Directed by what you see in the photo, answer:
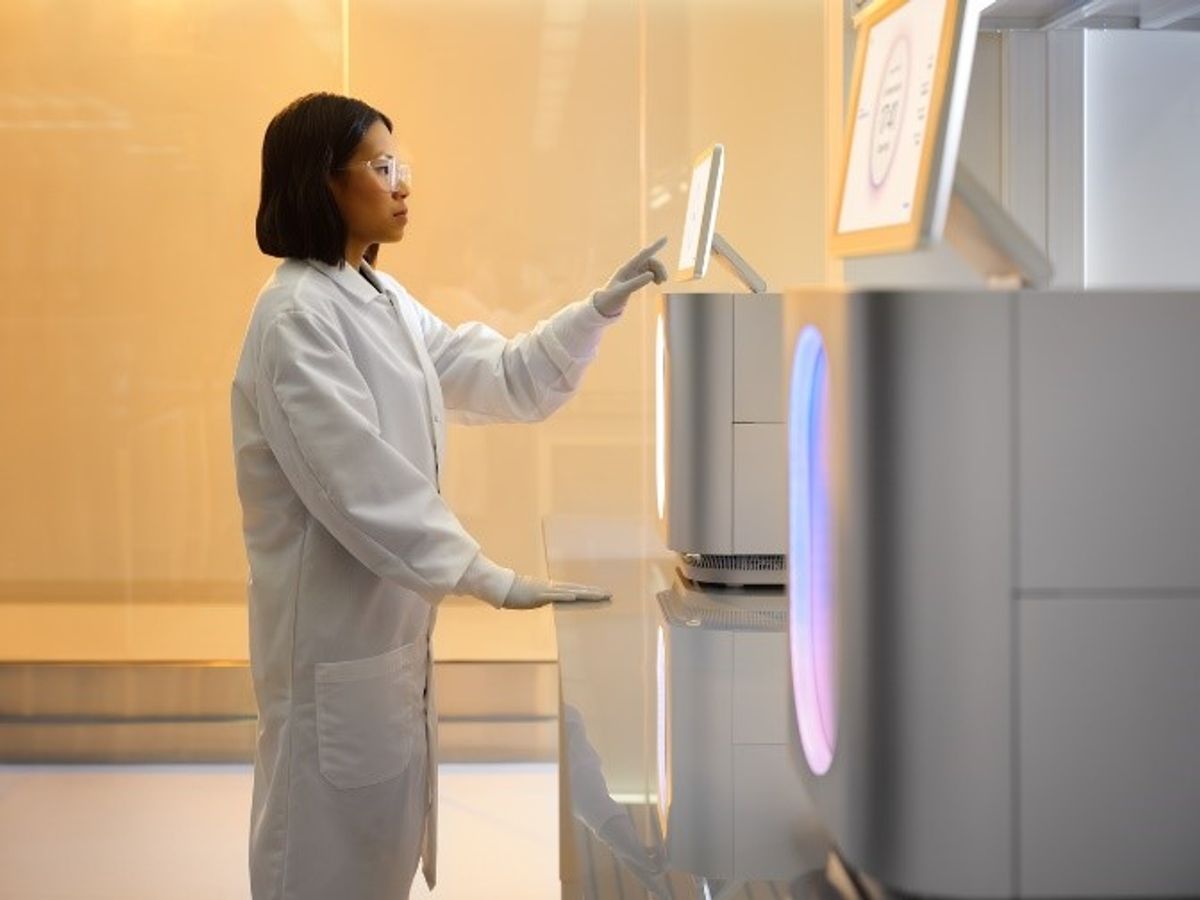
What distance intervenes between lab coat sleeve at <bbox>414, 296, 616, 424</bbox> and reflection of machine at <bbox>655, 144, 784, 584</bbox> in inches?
20.3

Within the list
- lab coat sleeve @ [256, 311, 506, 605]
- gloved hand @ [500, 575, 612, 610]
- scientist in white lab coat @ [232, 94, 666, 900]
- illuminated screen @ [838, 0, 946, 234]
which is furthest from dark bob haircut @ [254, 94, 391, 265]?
illuminated screen @ [838, 0, 946, 234]

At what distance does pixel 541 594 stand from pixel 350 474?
274 mm

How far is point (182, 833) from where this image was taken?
373cm

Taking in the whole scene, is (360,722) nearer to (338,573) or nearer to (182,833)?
(338,573)

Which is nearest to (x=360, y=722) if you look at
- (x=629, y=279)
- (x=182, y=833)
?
(x=629, y=279)

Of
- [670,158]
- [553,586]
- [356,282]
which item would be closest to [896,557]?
[553,586]

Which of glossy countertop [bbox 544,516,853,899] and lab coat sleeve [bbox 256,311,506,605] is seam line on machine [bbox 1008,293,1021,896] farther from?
lab coat sleeve [bbox 256,311,506,605]

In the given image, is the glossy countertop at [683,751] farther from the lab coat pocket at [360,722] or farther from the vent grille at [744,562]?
the lab coat pocket at [360,722]

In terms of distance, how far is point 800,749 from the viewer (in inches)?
41.3

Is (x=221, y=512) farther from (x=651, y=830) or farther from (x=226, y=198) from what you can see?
(x=651, y=830)

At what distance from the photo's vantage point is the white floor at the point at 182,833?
3.35 meters

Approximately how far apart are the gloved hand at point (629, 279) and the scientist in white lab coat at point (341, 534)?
1.09 ft

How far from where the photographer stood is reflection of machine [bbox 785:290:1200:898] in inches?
33.4

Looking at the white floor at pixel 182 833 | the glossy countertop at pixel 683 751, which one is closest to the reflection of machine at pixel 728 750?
the glossy countertop at pixel 683 751
